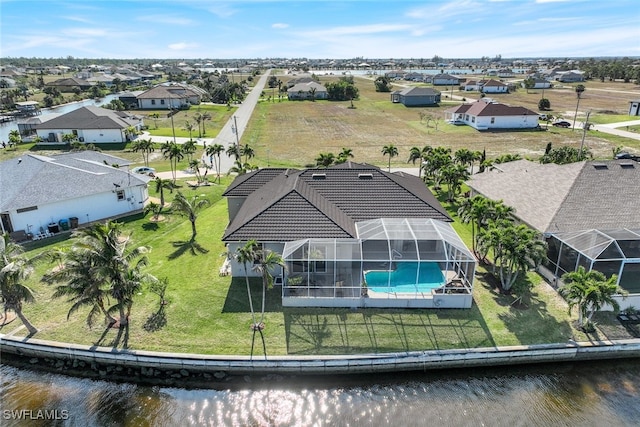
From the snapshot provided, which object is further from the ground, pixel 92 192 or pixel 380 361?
pixel 92 192

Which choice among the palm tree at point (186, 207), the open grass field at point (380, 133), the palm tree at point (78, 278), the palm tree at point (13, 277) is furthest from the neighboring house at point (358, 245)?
the open grass field at point (380, 133)

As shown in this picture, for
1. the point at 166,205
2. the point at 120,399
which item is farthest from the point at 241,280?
the point at 166,205

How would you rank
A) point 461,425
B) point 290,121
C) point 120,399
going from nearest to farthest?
point 461,425
point 120,399
point 290,121

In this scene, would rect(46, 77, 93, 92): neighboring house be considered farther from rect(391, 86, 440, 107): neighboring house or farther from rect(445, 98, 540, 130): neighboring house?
rect(445, 98, 540, 130): neighboring house

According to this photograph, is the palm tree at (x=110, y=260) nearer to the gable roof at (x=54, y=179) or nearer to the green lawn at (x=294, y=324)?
the green lawn at (x=294, y=324)

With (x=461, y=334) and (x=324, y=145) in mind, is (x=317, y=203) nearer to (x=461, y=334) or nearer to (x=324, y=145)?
(x=461, y=334)

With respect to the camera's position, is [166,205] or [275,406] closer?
[275,406]

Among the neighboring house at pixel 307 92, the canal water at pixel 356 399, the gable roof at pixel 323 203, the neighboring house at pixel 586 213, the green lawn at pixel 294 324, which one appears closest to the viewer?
the canal water at pixel 356 399
